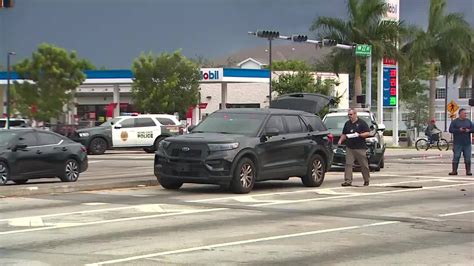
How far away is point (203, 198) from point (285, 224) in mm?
3539

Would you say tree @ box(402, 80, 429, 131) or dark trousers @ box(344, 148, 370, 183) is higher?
tree @ box(402, 80, 429, 131)

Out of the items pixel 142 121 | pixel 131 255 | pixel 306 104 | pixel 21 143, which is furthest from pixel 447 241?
pixel 142 121

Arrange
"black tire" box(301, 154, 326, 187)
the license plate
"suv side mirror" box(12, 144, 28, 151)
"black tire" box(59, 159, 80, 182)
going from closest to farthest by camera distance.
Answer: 1. the license plate
2. "black tire" box(301, 154, 326, 187)
3. "suv side mirror" box(12, 144, 28, 151)
4. "black tire" box(59, 159, 80, 182)

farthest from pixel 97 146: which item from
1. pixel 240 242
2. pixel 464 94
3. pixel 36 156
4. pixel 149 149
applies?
pixel 464 94

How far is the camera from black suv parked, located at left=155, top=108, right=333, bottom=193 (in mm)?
13680

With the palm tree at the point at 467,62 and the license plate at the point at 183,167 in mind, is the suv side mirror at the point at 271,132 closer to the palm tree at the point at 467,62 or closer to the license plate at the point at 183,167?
the license plate at the point at 183,167

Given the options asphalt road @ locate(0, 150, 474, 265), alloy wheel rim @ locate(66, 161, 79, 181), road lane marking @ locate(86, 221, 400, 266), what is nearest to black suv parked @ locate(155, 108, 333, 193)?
asphalt road @ locate(0, 150, 474, 265)

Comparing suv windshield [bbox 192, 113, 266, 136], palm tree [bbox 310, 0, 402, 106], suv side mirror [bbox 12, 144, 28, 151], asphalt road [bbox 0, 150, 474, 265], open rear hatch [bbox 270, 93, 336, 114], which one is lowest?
asphalt road [bbox 0, 150, 474, 265]

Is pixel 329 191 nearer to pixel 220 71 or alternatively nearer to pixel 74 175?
pixel 74 175

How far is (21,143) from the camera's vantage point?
53.9 ft

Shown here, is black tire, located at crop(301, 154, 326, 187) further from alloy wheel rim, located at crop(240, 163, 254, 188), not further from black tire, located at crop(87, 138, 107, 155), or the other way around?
black tire, located at crop(87, 138, 107, 155)

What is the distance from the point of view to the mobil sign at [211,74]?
5647 cm

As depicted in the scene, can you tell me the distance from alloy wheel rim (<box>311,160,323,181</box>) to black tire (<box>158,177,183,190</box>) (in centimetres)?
315

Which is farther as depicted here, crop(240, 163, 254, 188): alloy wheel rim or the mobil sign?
the mobil sign
